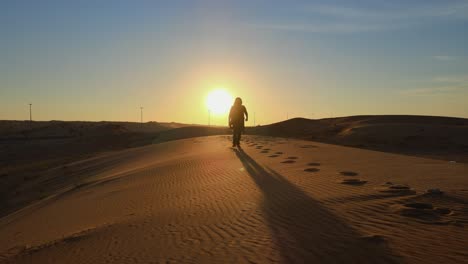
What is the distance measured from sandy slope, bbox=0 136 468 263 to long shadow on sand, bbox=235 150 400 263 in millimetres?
13

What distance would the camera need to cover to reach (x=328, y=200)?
8445mm

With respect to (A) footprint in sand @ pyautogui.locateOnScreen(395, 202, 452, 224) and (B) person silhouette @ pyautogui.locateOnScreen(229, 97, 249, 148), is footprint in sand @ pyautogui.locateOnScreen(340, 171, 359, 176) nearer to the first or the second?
(A) footprint in sand @ pyautogui.locateOnScreen(395, 202, 452, 224)

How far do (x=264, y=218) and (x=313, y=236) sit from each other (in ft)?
4.40

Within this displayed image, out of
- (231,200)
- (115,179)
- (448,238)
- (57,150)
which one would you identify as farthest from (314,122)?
(448,238)

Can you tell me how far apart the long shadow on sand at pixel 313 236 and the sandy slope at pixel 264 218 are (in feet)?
0.04

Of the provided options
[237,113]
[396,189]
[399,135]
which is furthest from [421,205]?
[399,135]

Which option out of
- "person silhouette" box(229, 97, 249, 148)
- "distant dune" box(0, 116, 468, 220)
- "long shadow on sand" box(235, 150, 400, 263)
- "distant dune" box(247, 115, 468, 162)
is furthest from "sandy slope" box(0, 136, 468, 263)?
"distant dune" box(247, 115, 468, 162)

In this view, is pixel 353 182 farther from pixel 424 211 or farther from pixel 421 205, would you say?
pixel 424 211

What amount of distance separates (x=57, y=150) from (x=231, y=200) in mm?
33763

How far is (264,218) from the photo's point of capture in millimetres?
7559

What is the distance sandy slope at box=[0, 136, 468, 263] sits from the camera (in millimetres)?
5887

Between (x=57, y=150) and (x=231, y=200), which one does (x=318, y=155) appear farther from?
(x=57, y=150)

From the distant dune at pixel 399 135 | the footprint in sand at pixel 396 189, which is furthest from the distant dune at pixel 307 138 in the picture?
the footprint in sand at pixel 396 189

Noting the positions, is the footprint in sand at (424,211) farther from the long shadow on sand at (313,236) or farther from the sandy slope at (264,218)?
the long shadow on sand at (313,236)
